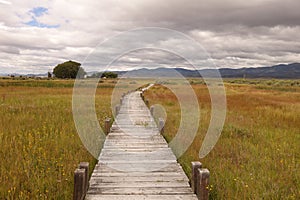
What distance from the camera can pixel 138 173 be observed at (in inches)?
219

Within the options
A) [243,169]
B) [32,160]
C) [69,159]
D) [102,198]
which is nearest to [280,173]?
[243,169]

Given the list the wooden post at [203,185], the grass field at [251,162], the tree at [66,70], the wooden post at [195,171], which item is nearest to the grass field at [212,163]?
the grass field at [251,162]

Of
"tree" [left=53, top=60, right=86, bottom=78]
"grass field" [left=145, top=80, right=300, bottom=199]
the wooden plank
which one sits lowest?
the wooden plank

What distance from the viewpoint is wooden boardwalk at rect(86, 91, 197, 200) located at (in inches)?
181

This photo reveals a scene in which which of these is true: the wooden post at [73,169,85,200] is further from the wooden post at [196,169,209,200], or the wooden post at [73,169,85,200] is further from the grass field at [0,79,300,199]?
the wooden post at [196,169,209,200]

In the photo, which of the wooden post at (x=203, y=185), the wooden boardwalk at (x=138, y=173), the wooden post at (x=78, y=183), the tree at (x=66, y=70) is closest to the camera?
the wooden post at (x=78, y=183)

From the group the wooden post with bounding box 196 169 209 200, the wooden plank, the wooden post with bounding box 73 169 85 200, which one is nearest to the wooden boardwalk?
the wooden plank

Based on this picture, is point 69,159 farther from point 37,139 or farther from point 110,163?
point 37,139

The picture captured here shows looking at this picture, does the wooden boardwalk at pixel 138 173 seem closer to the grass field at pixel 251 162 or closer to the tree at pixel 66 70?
the grass field at pixel 251 162

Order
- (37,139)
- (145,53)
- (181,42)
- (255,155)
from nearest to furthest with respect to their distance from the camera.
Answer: (255,155)
(37,139)
(181,42)
(145,53)

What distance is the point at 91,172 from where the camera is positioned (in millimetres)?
5539

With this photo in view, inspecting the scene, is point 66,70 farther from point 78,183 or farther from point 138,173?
point 78,183

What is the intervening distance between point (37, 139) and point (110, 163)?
260cm

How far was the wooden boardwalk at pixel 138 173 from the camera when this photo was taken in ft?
15.1
